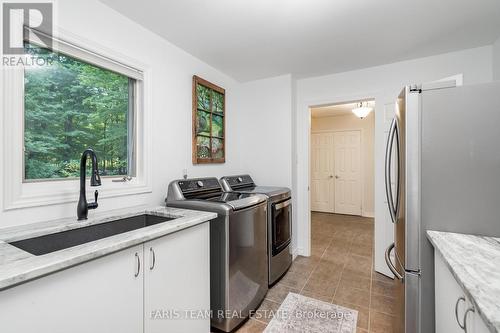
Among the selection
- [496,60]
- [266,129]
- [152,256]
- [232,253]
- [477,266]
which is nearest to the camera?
[477,266]

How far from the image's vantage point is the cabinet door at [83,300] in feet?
2.52

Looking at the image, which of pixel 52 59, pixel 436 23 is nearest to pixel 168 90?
pixel 52 59

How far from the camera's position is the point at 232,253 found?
171 cm

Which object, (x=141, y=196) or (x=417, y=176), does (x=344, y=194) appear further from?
(x=141, y=196)

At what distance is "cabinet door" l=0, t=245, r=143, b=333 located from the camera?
0.77 m

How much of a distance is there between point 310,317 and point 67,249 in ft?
5.94

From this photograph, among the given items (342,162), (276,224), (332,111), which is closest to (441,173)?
(276,224)

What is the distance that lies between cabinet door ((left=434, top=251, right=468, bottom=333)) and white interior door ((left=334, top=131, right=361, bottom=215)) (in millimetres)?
4555

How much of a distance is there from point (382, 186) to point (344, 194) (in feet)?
10.3

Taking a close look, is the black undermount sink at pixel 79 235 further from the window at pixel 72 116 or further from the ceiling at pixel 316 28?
the ceiling at pixel 316 28

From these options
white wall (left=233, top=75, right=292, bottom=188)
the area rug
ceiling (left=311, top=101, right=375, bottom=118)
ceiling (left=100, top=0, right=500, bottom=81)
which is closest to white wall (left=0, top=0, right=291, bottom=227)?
white wall (left=233, top=75, right=292, bottom=188)

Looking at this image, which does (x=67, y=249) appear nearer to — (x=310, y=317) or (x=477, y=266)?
(x=477, y=266)

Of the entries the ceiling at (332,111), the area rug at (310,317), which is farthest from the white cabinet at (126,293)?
the ceiling at (332,111)

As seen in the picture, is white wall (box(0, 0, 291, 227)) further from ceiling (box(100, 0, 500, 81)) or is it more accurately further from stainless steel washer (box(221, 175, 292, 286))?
stainless steel washer (box(221, 175, 292, 286))
